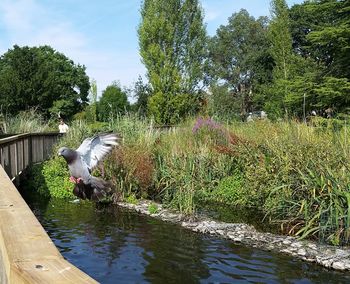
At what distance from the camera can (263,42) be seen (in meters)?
46.0

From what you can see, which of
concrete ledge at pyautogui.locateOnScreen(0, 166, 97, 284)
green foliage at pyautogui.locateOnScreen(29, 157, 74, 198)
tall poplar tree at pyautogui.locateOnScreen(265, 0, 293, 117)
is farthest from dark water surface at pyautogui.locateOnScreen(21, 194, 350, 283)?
tall poplar tree at pyautogui.locateOnScreen(265, 0, 293, 117)

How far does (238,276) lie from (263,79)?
4035 cm

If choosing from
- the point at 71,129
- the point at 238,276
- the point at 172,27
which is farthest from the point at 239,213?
the point at 172,27

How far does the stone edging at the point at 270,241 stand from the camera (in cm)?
627

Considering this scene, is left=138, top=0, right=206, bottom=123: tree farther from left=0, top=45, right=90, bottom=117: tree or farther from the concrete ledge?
the concrete ledge

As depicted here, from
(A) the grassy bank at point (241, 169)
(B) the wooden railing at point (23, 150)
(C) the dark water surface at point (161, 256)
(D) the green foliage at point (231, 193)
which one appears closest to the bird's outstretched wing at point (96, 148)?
(C) the dark water surface at point (161, 256)

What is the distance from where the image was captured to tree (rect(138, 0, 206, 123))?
3300cm

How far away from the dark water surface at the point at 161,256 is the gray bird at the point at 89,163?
2.56 feet

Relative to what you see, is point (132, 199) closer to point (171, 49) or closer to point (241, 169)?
point (241, 169)

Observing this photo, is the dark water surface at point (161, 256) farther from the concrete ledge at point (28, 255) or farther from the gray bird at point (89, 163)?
the concrete ledge at point (28, 255)

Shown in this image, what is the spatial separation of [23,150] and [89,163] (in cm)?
491

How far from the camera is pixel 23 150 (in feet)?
40.2

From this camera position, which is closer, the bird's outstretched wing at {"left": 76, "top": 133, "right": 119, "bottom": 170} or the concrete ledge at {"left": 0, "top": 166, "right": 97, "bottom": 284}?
the concrete ledge at {"left": 0, "top": 166, "right": 97, "bottom": 284}

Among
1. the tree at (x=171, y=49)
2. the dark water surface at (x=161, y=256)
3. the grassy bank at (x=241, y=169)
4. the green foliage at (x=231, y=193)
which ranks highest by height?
the tree at (x=171, y=49)
